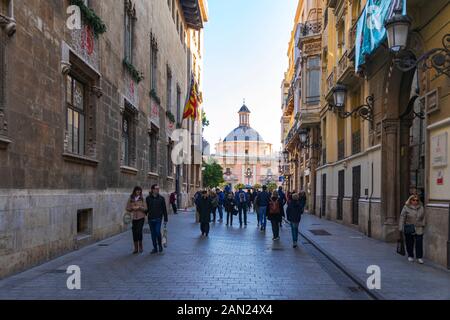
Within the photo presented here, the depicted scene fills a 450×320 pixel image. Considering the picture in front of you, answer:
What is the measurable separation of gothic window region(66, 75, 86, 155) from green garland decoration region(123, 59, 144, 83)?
441cm

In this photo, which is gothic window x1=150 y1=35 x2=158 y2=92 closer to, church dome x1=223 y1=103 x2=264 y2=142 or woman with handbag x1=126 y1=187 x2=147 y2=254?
woman with handbag x1=126 y1=187 x2=147 y2=254

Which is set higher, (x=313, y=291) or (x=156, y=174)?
(x=156, y=174)

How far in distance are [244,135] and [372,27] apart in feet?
441

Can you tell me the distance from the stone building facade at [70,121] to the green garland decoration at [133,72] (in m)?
0.06

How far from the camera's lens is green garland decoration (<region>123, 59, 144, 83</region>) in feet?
61.8

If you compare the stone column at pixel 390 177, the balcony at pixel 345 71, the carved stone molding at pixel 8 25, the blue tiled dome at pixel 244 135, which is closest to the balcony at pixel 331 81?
the balcony at pixel 345 71

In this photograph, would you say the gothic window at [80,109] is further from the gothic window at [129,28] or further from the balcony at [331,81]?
the balcony at [331,81]

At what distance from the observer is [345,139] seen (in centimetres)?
2300

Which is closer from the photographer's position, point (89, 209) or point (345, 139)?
point (89, 209)

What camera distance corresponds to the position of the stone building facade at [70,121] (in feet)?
31.2

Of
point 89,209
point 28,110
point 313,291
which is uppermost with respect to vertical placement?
point 28,110
